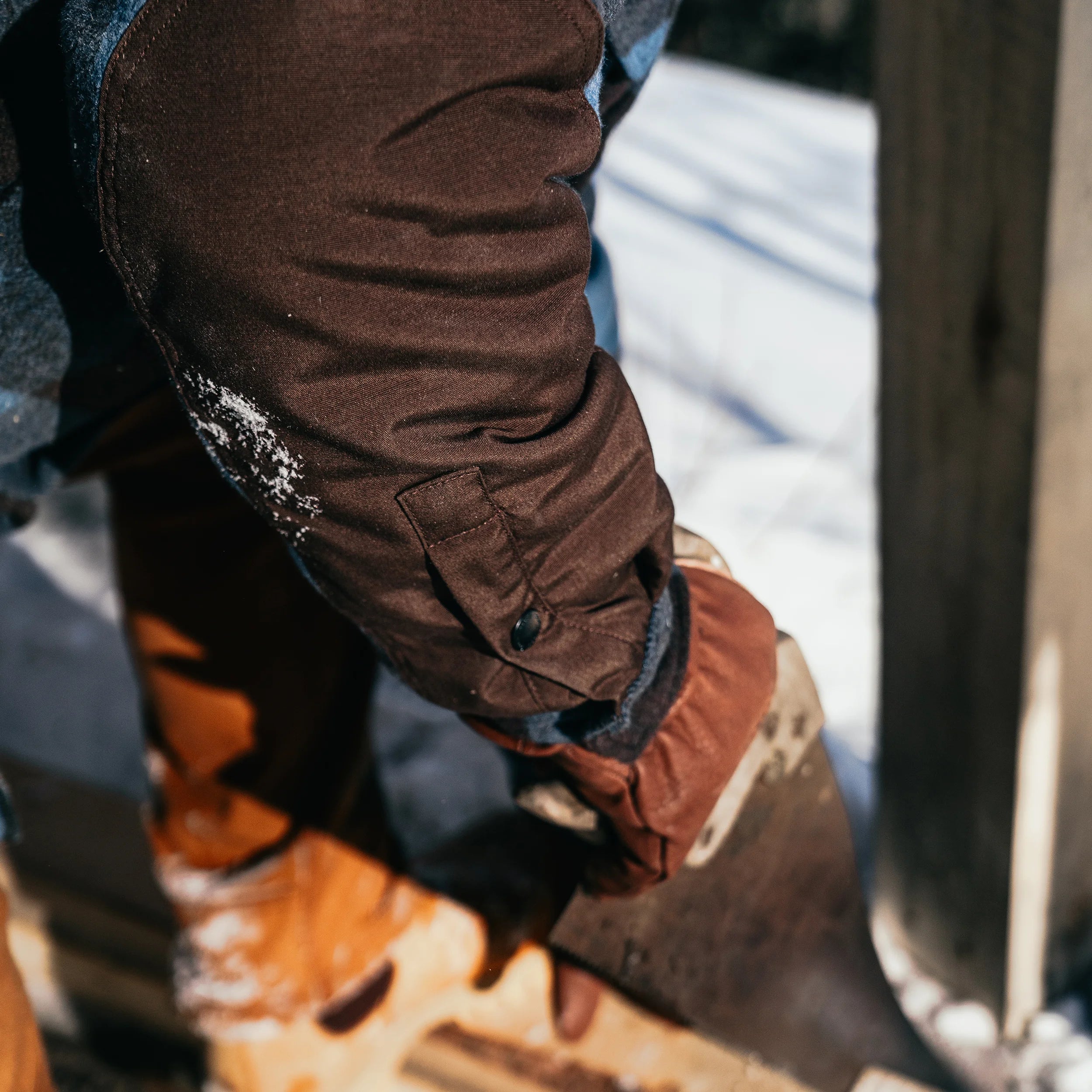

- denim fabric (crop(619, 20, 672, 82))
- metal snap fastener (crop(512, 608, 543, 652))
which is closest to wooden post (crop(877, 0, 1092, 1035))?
denim fabric (crop(619, 20, 672, 82))

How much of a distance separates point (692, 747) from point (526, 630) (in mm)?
183

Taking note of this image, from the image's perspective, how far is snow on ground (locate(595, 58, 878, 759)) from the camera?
2.07 meters

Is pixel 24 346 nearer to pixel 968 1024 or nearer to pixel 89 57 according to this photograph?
pixel 89 57

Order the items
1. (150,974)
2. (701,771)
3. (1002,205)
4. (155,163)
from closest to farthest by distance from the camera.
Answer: (155,163), (701,771), (1002,205), (150,974)

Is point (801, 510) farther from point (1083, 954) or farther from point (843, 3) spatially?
point (843, 3)

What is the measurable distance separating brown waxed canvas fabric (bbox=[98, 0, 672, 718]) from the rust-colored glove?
10 centimetres

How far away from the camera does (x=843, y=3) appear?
6645mm

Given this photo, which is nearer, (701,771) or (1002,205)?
(701,771)

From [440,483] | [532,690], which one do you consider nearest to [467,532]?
[440,483]

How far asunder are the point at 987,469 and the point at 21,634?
1873mm

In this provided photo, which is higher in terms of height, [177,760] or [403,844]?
[177,760]

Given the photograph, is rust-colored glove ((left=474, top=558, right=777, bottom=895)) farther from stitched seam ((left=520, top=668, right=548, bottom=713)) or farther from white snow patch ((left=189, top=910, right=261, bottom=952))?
white snow patch ((left=189, top=910, right=261, bottom=952))

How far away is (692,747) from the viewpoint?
0.86 m

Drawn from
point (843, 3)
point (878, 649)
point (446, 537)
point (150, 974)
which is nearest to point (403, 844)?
point (150, 974)
